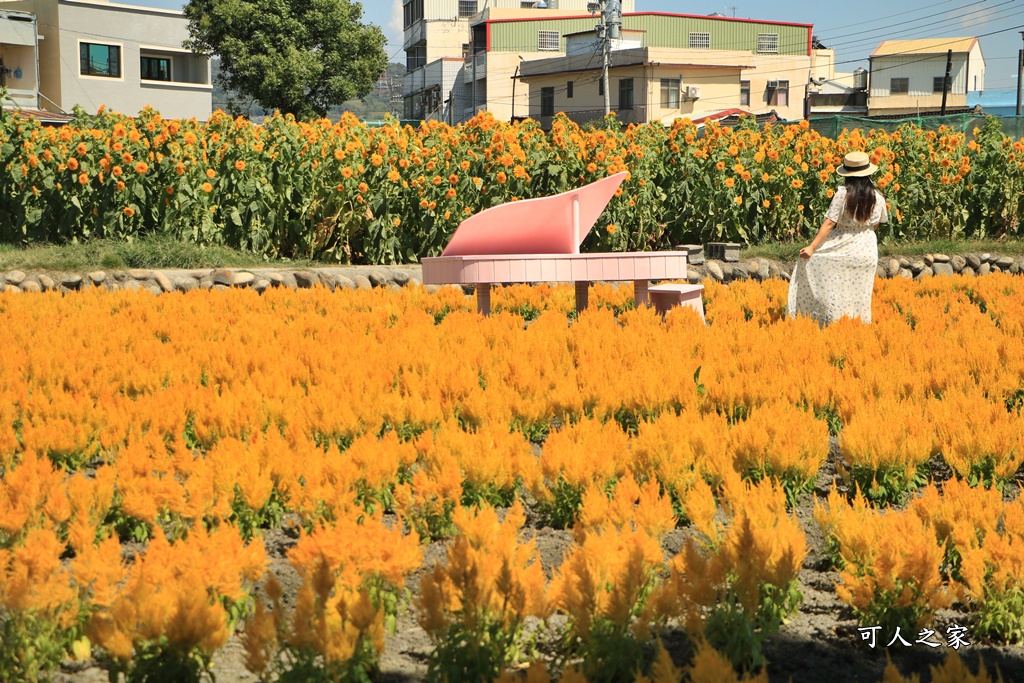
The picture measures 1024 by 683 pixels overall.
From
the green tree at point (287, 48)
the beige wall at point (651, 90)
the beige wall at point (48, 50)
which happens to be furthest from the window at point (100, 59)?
the beige wall at point (651, 90)

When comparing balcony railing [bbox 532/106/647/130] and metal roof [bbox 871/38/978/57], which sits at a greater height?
metal roof [bbox 871/38/978/57]

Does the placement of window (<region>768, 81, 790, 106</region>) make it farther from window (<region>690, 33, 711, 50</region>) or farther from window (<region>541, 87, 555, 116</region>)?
window (<region>541, 87, 555, 116</region>)

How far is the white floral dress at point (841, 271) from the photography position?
28.2 feet

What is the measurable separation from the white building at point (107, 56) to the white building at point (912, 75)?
39.2 metres

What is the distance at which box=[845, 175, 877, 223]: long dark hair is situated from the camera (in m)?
8.61

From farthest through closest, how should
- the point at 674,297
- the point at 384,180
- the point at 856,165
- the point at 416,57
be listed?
the point at 416,57
the point at 384,180
the point at 674,297
the point at 856,165

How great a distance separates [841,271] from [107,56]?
4621cm

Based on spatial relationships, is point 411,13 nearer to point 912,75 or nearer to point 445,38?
point 445,38

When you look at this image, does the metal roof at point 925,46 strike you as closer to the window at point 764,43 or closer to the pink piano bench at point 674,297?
the window at point 764,43

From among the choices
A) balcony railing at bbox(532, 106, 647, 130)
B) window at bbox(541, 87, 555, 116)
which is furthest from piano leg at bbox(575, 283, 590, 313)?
window at bbox(541, 87, 555, 116)

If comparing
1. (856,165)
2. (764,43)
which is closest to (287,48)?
(764,43)

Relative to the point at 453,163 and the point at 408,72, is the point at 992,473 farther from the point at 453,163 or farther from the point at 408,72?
the point at 408,72

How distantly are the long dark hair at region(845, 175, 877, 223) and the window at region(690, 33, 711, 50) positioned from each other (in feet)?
194

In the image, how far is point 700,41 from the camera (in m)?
65.7
